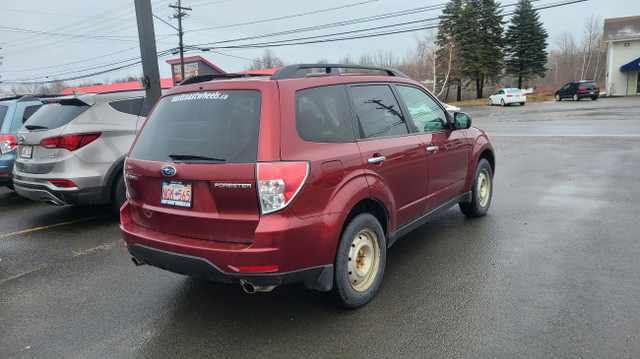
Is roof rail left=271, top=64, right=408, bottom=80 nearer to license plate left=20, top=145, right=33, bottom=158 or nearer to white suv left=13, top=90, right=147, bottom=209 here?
white suv left=13, top=90, right=147, bottom=209

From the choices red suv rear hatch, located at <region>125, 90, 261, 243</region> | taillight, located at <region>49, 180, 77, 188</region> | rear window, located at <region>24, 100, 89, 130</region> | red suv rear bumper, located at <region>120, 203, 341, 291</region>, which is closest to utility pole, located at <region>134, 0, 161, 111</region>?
rear window, located at <region>24, 100, 89, 130</region>

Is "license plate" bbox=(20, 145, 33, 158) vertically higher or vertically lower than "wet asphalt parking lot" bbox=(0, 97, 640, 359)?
higher

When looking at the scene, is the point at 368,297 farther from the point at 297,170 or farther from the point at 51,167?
the point at 51,167

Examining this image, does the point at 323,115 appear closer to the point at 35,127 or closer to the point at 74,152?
the point at 74,152

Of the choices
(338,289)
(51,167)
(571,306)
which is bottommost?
(571,306)

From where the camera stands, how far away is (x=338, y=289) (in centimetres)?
315

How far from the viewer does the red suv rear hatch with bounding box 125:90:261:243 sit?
2.79m

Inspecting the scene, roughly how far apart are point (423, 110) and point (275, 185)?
2.36 meters

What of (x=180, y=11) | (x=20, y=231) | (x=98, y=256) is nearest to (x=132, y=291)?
(x=98, y=256)

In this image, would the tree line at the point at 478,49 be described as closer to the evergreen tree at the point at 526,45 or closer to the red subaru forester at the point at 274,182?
the evergreen tree at the point at 526,45

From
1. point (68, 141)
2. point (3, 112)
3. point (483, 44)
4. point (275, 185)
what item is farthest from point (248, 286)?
point (483, 44)

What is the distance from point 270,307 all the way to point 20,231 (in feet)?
14.4

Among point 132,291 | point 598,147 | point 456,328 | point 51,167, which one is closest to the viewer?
point 456,328

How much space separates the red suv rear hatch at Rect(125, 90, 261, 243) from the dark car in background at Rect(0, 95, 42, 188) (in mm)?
5049
